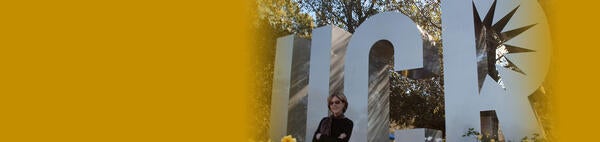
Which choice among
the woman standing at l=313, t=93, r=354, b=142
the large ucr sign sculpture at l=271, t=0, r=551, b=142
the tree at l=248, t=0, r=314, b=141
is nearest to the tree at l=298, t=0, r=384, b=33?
the tree at l=248, t=0, r=314, b=141

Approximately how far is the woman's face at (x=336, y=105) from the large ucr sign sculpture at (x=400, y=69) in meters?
Result: 2.95

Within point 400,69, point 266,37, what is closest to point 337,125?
point 400,69

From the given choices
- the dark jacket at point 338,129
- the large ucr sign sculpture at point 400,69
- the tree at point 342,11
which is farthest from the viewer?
the tree at point 342,11

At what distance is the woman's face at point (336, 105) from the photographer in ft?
15.2

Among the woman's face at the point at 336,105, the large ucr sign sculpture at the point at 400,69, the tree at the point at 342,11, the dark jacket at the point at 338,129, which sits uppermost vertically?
the tree at the point at 342,11

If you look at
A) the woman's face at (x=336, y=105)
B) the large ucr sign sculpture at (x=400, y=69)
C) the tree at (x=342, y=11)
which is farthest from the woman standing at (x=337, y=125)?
the tree at (x=342, y=11)

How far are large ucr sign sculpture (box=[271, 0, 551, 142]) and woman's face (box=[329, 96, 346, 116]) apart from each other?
2.95 m

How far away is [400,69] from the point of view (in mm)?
8023

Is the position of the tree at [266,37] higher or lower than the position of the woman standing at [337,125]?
higher

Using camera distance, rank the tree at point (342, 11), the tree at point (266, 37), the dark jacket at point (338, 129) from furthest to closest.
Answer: the tree at point (342, 11) < the tree at point (266, 37) < the dark jacket at point (338, 129)

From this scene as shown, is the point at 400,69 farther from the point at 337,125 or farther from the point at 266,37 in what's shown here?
the point at 266,37

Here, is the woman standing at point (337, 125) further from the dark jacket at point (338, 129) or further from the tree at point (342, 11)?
the tree at point (342, 11)

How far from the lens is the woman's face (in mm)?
4633

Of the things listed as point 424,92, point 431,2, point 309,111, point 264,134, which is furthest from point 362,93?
point 431,2
